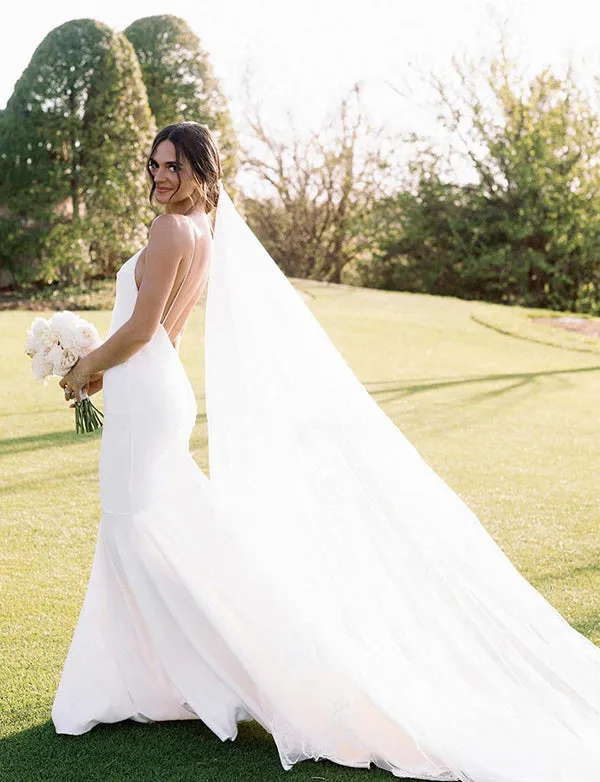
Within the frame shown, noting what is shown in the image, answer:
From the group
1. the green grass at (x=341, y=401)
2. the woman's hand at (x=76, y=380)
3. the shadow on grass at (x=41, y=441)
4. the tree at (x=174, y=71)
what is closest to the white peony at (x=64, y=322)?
the woman's hand at (x=76, y=380)

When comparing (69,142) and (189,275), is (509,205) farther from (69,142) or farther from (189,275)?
(189,275)

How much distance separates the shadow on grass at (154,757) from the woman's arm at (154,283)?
48.3 inches

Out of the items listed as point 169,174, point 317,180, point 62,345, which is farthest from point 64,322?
point 317,180

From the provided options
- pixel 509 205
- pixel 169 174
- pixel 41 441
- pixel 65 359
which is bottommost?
pixel 41 441

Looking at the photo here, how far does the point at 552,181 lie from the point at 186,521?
25608mm

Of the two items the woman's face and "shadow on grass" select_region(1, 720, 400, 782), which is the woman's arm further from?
"shadow on grass" select_region(1, 720, 400, 782)

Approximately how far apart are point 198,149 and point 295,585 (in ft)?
4.74

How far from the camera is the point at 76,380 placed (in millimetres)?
3148

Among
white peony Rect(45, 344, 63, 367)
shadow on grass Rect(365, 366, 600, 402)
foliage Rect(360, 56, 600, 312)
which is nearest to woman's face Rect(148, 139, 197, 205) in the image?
white peony Rect(45, 344, 63, 367)

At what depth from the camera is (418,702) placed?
9.41 ft

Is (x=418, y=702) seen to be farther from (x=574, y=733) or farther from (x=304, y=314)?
(x=304, y=314)

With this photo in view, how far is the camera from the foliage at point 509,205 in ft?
87.6

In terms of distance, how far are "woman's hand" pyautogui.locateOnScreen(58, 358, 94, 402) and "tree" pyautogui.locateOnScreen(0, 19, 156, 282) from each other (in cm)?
1585

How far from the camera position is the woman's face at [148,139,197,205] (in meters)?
3.02
